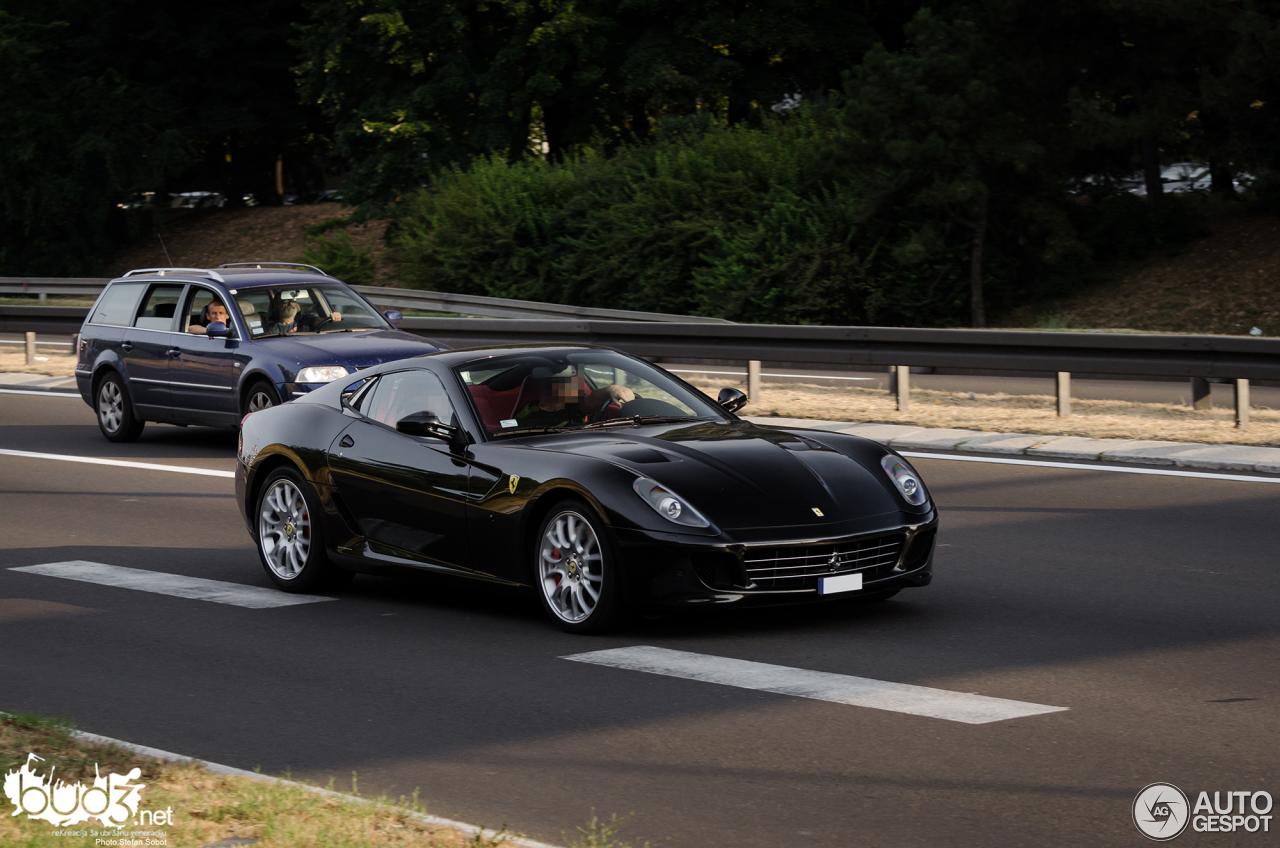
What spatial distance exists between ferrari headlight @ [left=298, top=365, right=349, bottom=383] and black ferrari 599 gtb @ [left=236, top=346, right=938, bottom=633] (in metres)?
5.12

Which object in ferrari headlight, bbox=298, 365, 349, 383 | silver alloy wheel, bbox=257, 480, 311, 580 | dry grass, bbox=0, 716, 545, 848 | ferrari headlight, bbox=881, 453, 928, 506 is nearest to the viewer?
dry grass, bbox=0, 716, 545, 848

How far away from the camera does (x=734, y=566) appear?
7.46 m

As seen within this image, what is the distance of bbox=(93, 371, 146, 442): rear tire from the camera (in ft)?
55.0

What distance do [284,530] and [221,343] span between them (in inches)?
268

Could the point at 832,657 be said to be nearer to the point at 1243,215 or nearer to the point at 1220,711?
the point at 1220,711

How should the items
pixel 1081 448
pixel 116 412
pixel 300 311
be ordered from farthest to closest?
pixel 116 412, pixel 300 311, pixel 1081 448

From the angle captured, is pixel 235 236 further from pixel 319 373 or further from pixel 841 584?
pixel 841 584

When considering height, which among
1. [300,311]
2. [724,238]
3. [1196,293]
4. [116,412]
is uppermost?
[724,238]

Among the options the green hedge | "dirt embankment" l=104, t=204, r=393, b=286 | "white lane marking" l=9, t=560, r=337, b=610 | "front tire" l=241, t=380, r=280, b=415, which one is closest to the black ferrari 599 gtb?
"white lane marking" l=9, t=560, r=337, b=610

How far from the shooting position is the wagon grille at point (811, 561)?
749 centimetres

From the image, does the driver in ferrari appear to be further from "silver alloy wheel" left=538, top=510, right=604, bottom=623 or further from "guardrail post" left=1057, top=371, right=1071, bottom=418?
"guardrail post" left=1057, top=371, right=1071, bottom=418

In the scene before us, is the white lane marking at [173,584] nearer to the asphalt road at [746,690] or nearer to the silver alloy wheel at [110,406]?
the asphalt road at [746,690]

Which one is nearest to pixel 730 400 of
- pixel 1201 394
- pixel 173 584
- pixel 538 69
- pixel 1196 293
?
pixel 173 584

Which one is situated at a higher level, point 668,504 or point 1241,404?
point 668,504
